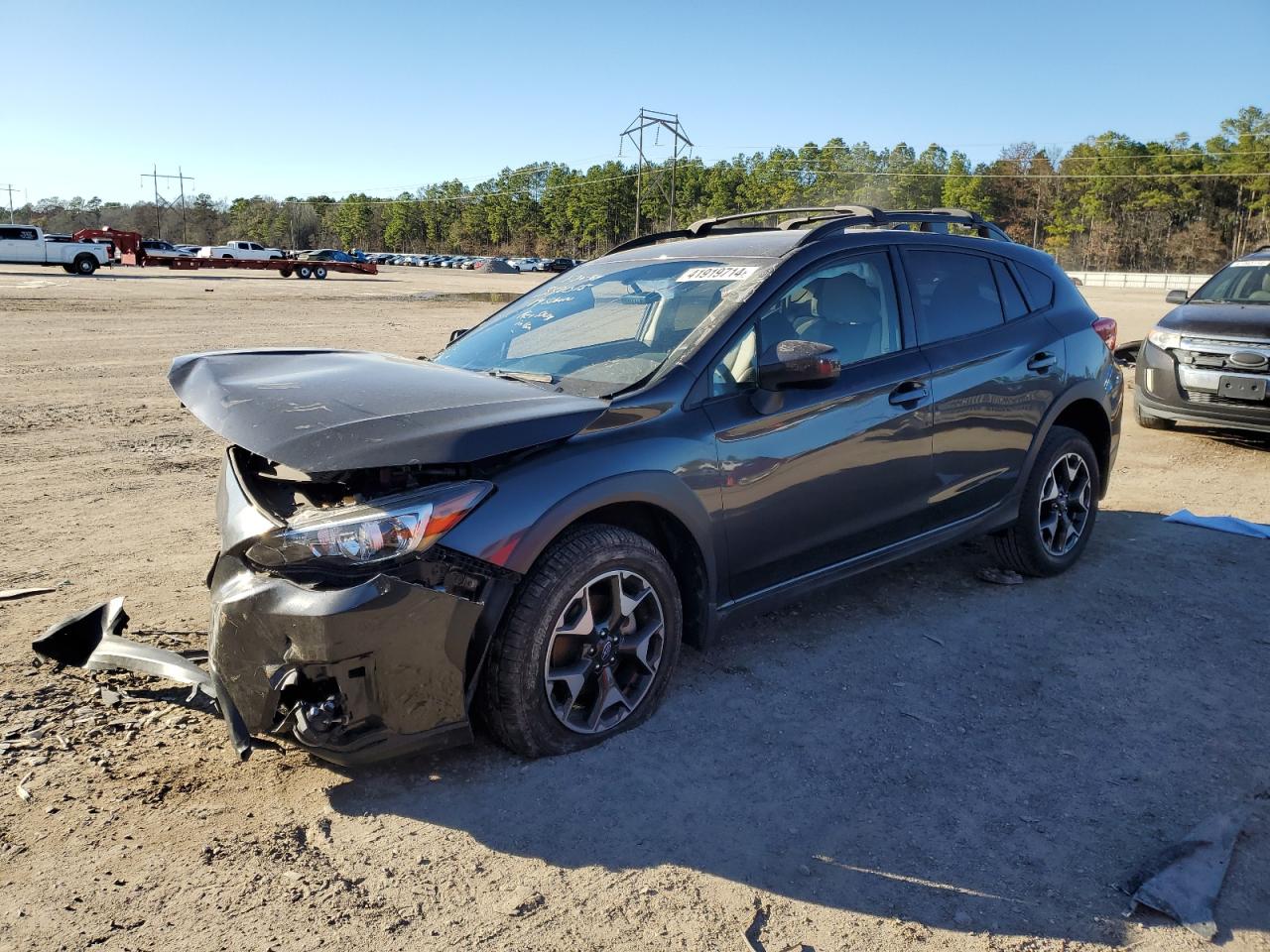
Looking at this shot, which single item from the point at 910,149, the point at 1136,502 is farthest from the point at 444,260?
the point at 1136,502

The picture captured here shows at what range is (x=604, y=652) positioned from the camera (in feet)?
11.0

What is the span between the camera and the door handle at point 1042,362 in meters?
4.99

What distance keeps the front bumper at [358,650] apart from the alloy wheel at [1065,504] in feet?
11.3

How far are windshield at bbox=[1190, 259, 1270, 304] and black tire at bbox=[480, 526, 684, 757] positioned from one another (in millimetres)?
8601

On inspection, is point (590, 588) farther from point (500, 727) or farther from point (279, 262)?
point (279, 262)

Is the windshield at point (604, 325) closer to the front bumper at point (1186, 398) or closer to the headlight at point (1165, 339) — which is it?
the front bumper at point (1186, 398)

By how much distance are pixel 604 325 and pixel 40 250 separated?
4563 cm

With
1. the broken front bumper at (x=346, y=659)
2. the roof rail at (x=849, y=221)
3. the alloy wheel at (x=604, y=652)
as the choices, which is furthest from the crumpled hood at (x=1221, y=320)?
the broken front bumper at (x=346, y=659)

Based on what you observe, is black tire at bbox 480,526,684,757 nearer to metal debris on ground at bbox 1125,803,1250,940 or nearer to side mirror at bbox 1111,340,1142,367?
metal debris on ground at bbox 1125,803,1250,940

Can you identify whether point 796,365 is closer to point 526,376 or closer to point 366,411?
point 526,376

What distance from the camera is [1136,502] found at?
7039 mm

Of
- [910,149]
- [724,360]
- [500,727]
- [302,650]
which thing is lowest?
[500,727]

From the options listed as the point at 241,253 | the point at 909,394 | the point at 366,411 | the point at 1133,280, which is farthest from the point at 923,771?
the point at 1133,280

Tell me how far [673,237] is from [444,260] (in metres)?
108
